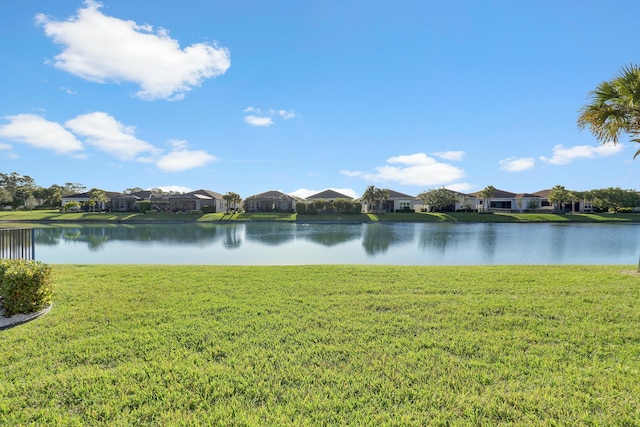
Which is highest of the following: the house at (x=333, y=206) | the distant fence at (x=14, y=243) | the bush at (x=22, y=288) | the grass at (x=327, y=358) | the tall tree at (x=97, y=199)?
the tall tree at (x=97, y=199)

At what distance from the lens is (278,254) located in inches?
595

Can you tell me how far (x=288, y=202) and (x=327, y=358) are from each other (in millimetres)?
45132

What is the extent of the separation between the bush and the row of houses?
133 ft

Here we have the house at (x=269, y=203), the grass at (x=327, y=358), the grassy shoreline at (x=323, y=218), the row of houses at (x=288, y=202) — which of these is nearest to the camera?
the grass at (x=327, y=358)

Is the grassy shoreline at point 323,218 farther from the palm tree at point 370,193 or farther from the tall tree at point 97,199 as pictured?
the tall tree at point 97,199

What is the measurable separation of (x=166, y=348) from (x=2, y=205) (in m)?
68.5

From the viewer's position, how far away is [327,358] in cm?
311

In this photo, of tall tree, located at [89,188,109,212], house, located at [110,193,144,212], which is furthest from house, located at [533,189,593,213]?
tall tree, located at [89,188,109,212]

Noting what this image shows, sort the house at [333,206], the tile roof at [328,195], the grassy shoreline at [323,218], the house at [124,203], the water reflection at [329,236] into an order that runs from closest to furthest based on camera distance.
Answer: the water reflection at [329,236]
the grassy shoreline at [323,218]
the house at [333,206]
the house at [124,203]
the tile roof at [328,195]

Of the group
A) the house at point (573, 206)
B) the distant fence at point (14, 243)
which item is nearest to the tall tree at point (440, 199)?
the house at point (573, 206)

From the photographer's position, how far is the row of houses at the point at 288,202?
47.0 m

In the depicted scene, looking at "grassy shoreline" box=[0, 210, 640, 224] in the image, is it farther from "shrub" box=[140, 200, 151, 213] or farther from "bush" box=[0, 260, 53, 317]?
"bush" box=[0, 260, 53, 317]

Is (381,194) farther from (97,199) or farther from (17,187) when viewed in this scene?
(17,187)

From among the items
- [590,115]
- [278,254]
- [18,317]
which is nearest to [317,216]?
[278,254]
